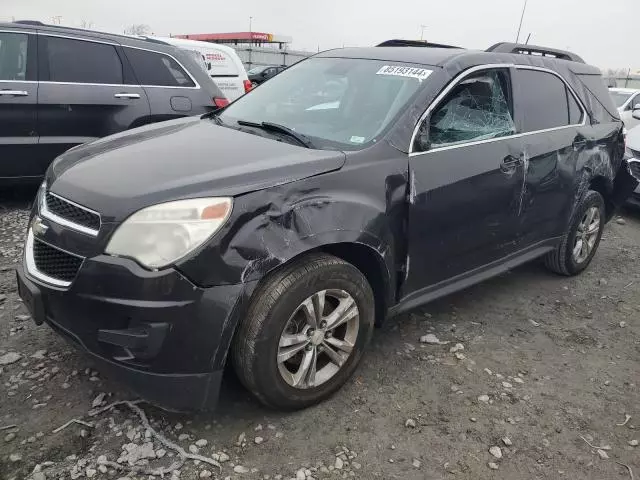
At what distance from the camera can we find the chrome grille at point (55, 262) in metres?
2.32

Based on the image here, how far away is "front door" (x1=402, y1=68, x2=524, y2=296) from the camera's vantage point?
2996mm

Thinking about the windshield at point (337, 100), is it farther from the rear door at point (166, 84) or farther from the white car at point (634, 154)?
the white car at point (634, 154)

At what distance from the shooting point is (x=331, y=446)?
2486 millimetres

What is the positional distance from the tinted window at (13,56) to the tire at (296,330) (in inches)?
155

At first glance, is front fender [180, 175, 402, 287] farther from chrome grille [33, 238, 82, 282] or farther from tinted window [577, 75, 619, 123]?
Result: tinted window [577, 75, 619, 123]

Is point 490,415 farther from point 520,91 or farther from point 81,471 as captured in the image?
point 520,91

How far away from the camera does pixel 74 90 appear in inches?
205

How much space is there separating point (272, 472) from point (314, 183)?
4.07 feet

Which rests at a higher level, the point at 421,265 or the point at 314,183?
the point at 314,183

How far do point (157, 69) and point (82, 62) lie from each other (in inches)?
28.5

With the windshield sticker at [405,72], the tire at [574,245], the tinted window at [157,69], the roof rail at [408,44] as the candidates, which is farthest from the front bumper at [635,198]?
the tinted window at [157,69]

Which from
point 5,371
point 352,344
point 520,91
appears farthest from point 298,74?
point 5,371

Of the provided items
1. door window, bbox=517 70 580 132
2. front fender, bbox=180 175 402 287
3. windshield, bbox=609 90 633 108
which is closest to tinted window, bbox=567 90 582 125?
door window, bbox=517 70 580 132

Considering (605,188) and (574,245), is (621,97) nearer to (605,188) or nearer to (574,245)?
(605,188)
